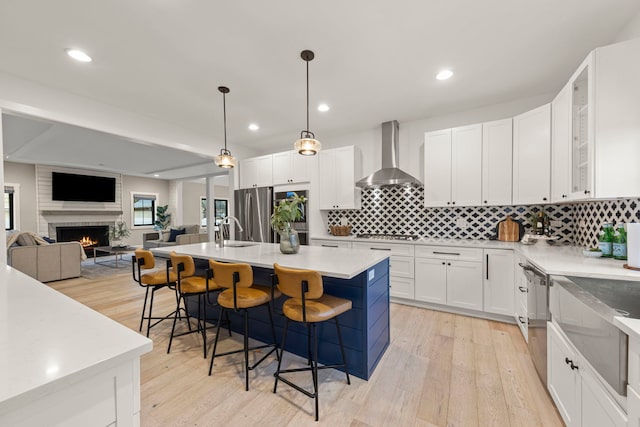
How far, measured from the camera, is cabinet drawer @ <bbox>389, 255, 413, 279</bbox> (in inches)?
136

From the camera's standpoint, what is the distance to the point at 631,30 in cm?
196

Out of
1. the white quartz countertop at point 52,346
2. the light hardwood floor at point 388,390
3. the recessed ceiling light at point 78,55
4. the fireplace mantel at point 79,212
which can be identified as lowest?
the light hardwood floor at point 388,390

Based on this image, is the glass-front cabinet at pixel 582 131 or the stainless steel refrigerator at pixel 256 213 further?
the stainless steel refrigerator at pixel 256 213

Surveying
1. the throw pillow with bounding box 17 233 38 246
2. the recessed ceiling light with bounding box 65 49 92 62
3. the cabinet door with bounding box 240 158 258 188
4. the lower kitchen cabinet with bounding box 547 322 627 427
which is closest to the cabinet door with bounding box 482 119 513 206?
the lower kitchen cabinet with bounding box 547 322 627 427

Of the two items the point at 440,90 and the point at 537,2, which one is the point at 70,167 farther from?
the point at 537,2

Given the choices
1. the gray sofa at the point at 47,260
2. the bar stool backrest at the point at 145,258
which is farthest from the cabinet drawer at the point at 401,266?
the gray sofa at the point at 47,260

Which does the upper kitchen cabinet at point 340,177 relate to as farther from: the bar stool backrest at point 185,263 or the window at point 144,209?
the window at point 144,209

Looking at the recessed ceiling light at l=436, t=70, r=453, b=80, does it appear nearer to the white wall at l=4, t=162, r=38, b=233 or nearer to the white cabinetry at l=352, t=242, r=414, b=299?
the white cabinetry at l=352, t=242, r=414, b=299

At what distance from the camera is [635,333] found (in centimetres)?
89

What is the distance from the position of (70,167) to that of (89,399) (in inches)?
392

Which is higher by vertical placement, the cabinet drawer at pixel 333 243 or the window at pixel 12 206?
the window at pixel 12 206

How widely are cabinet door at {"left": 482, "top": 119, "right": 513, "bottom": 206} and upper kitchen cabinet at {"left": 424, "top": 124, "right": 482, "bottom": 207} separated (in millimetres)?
63

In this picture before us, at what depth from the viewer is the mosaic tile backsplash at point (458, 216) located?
241cm

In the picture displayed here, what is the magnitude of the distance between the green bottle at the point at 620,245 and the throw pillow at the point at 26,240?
802cm
